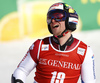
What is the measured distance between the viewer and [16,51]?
33.3ft

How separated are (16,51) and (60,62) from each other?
7.01 meters

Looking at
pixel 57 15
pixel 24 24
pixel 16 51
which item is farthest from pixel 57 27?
pixel 24 24

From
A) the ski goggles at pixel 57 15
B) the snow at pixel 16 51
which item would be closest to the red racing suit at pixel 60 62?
the ski goggles at pixel 57 15

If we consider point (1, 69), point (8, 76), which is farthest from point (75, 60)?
point (1, 69)

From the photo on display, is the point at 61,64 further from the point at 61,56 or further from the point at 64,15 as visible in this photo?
the point at 64,15

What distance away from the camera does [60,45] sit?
335 centimetres

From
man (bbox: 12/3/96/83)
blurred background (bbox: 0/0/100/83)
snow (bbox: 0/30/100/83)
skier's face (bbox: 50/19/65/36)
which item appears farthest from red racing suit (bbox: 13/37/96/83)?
blurred background (bbox: 0/0/100/83)

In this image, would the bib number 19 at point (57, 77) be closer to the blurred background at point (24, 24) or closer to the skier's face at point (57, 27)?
the skier's face at point (57, 27)

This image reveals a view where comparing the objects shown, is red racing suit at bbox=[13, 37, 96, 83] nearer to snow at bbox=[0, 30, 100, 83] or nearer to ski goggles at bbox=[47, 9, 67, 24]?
ski goggles at bbox=[47, 9, 67, 24]

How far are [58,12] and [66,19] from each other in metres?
0.13

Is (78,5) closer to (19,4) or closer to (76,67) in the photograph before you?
(19,4)

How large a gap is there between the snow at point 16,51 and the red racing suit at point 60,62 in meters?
3.30

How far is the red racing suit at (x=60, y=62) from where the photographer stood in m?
3.28

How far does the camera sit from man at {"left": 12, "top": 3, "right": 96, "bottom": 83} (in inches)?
129
